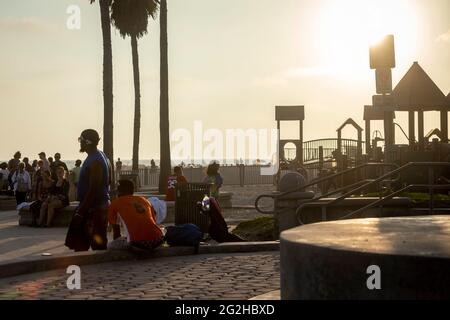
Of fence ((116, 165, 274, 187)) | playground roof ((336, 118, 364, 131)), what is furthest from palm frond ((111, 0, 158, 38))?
playground roof ((336, 118, 364, 131))

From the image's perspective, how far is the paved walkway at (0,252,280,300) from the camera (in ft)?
27.0

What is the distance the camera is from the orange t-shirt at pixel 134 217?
421 inches

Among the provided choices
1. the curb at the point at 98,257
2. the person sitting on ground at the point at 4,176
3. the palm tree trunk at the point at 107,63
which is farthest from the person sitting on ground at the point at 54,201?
the person sitting on ground at the point at 4,176

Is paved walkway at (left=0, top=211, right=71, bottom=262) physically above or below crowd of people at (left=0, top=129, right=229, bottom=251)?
below

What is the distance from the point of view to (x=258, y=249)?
1238 centimetres

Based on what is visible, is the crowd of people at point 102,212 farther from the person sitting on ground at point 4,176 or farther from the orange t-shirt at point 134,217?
the person sitting on ground at point 4,176

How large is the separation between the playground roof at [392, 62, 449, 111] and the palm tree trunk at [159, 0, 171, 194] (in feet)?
26.2

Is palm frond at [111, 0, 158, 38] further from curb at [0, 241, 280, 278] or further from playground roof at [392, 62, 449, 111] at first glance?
curb at [0, 241, 280, 278]

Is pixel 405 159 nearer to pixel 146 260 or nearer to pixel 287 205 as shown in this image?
pixel 287 205

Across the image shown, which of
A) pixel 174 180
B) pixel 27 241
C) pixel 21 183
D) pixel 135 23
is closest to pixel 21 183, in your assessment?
pixel 21 183

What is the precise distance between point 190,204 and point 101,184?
4.03 metres

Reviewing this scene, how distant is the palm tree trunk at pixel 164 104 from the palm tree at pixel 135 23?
30.6 feet

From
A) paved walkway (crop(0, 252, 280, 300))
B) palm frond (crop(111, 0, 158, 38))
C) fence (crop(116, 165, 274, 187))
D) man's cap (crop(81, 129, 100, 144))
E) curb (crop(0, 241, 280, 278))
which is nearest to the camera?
paved walkway (crop(0, 252, 280, 300))
